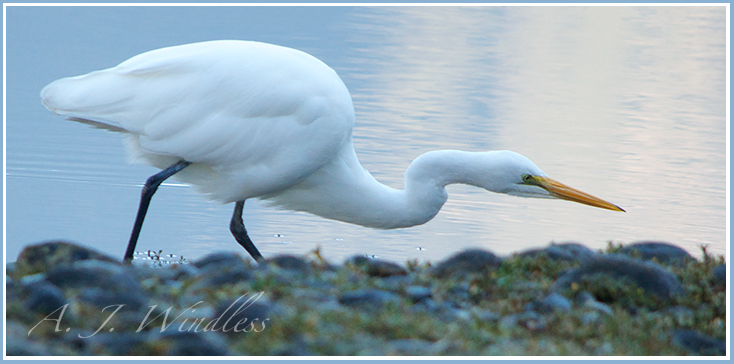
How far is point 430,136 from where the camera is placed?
10617mm

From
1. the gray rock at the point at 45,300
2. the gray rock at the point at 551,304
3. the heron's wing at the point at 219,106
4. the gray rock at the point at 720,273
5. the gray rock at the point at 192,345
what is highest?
the heron's wing at the point at 219,106

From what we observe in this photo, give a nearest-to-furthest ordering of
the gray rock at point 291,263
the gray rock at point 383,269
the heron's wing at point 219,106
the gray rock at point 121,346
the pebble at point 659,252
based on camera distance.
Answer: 1. the gray rock at point 121,346
2. the gray rock at point 291,263
3. the gray rock at point 383,269
4. the heron's wing at point 219,106
5. the pebble at point 659,252

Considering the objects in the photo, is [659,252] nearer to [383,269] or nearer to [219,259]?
[383,269]

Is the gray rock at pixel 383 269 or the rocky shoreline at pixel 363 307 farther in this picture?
the gray rock at pixel 383 269

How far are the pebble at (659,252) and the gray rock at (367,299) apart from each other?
2.36m

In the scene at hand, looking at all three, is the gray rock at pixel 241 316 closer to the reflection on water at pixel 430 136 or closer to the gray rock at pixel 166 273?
the gray rock at pixel 166 273

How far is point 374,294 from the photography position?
4.12 m

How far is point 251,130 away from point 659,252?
304cm

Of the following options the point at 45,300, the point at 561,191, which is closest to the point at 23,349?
the point at 45,300

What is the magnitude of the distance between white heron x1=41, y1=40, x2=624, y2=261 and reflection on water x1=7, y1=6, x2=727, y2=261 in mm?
1648

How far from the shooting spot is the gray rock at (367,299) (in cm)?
404

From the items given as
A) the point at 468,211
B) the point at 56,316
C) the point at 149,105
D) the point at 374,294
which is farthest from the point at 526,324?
the point at 468,211

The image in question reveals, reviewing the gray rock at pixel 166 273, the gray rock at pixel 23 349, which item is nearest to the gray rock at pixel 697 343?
the gray rock at pixel 166 273

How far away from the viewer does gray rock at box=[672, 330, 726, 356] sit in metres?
3.98
